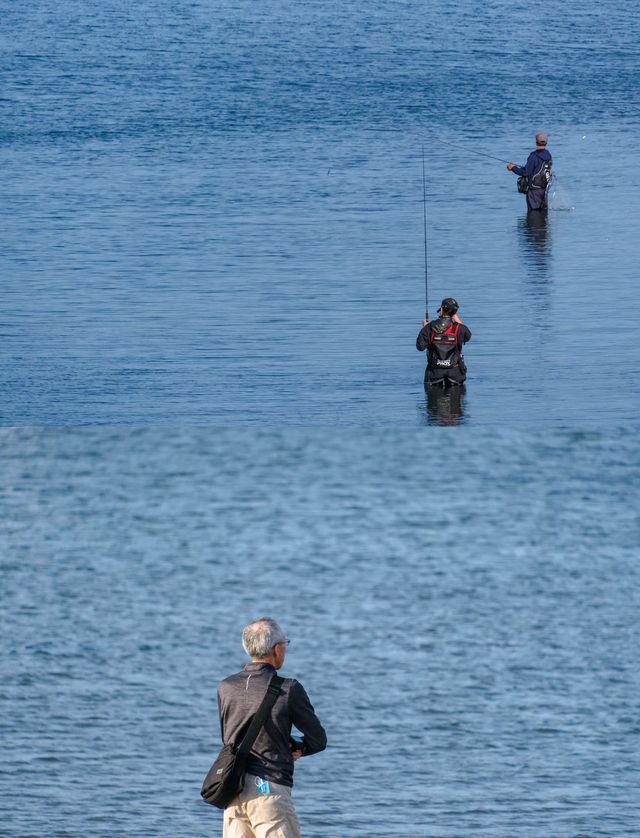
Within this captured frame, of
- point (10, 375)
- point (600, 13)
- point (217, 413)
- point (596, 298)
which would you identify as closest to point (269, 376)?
point (217, 413)

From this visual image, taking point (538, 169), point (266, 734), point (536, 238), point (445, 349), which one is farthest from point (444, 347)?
point (536, 238)

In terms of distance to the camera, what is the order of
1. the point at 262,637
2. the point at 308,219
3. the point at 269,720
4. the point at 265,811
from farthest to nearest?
the point at 308,219
the point at 265,811
the point at 269,720
the point at 262,637

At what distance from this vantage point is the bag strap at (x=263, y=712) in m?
6.89

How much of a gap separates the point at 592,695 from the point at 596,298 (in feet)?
26.2

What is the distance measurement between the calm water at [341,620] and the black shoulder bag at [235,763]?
141 inches

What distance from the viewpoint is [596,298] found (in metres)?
19.5

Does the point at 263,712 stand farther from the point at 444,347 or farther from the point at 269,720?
the point at 444,347

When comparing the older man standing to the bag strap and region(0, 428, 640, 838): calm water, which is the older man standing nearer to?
region(0, 428, 640, 838): calm water

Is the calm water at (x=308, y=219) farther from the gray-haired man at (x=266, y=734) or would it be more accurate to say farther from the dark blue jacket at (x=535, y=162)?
the gray-haired man at (x=266, y=734)

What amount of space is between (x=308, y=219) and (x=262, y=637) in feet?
60.8

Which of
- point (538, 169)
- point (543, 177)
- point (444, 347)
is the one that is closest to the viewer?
point (444, 347)

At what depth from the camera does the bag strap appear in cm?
689

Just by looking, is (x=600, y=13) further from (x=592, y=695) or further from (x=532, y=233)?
(x=592, y=695)

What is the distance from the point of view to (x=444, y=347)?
1392 cm
